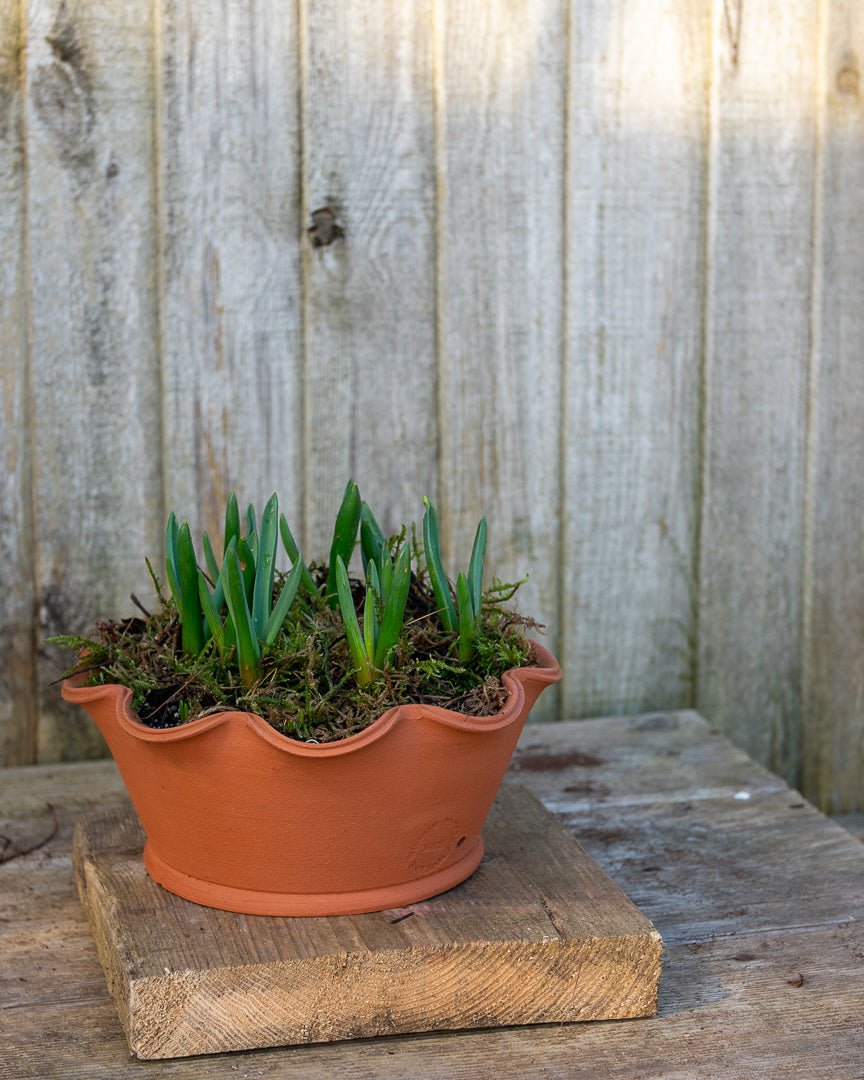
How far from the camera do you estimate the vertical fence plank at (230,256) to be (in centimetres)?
133

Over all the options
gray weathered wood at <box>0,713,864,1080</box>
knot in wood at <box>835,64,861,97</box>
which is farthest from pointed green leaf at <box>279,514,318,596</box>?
knot in wood at <box>835,64,861,97</box>

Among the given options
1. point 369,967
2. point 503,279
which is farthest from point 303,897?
point 503,279

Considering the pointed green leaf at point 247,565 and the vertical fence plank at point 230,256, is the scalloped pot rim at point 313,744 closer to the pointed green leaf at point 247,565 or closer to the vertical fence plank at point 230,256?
the pointed green leaf at point 247,565

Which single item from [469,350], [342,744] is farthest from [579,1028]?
[469,350]

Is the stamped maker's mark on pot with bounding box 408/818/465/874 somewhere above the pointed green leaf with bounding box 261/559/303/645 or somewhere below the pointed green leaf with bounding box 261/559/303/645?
below

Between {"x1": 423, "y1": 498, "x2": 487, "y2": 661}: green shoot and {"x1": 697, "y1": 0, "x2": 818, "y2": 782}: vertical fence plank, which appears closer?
{"x1": 423, "y1": 498, "x2": 487, "y2": 661}: green shoot

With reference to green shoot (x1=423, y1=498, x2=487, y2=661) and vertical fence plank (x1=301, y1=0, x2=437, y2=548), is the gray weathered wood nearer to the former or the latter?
green shoot (x1=423, y1=498, x2=487, y2=661)

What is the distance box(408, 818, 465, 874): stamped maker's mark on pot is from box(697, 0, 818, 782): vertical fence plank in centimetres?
78

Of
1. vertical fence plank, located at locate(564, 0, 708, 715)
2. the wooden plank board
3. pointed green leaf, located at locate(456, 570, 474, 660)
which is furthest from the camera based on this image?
vertical fence plank, located at locate(564, 0, 708, 715)

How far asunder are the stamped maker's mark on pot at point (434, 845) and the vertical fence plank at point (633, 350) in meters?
0.68

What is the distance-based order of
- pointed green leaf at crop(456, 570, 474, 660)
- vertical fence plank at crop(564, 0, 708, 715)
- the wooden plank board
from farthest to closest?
vertical fence plank at crop(564, 0, 708, 715) < pointed green leaf at crop(456, 570, 474, 660) < the wooden plank board

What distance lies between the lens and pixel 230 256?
4.48 feet

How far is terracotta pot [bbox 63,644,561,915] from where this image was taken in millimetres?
792

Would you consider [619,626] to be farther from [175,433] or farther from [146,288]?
[146,288]
